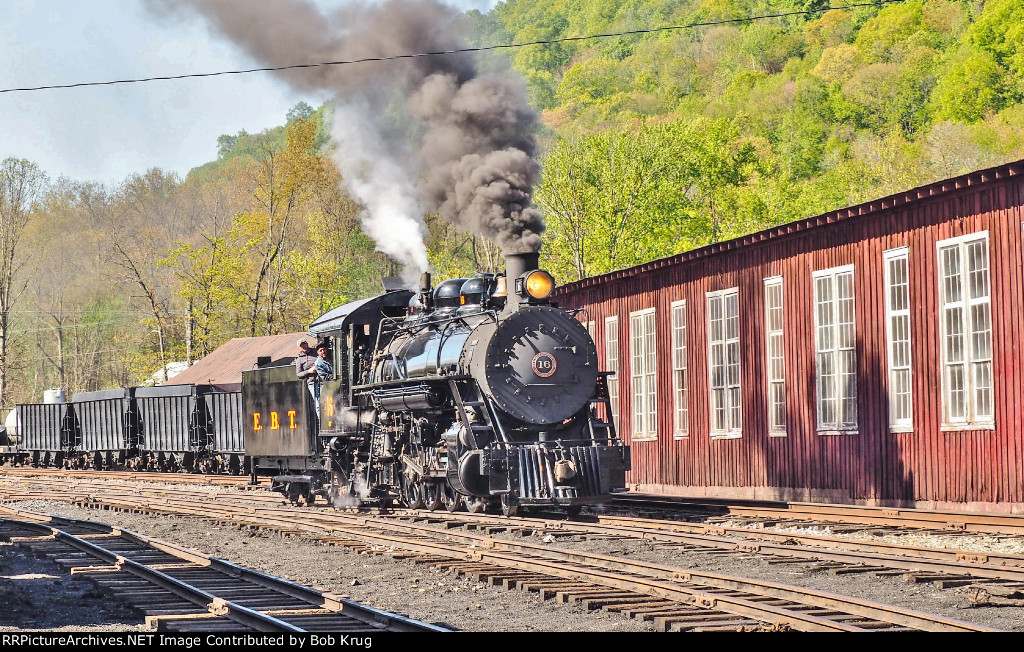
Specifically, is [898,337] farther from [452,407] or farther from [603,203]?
[603,203]

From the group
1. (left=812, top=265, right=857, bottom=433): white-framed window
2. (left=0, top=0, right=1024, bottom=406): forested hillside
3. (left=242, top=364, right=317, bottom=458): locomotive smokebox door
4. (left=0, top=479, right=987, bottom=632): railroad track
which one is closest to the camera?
(left=0, top=479, right=987, bottom=632): railroad track

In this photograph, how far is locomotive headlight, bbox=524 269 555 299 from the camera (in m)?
17.1

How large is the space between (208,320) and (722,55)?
63217 millimetres

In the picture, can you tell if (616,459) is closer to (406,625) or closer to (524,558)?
(524,558)

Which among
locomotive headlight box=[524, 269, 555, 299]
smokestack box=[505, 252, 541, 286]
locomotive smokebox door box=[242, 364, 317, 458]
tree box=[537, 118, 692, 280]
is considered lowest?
locomotive smokebox door box=[242, 364, 317, 458]

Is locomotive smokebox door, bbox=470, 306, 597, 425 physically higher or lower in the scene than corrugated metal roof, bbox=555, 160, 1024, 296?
lower

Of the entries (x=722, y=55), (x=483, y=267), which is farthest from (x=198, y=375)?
(x=722, y=55)

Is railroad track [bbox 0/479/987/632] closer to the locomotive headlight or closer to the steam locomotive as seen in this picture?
the steam locomotive

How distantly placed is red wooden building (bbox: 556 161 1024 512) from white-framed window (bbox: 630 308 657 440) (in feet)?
0.14

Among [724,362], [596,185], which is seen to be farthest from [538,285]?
[596,185]

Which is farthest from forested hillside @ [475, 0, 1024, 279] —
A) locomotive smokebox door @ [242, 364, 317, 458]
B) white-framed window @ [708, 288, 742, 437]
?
locomotive smokebox door @ [242, 364, 317, 458]

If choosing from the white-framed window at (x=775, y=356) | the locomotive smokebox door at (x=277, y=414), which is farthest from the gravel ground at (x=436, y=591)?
the white-framed window at (x=775, y=356)

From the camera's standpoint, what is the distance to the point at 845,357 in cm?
1930
